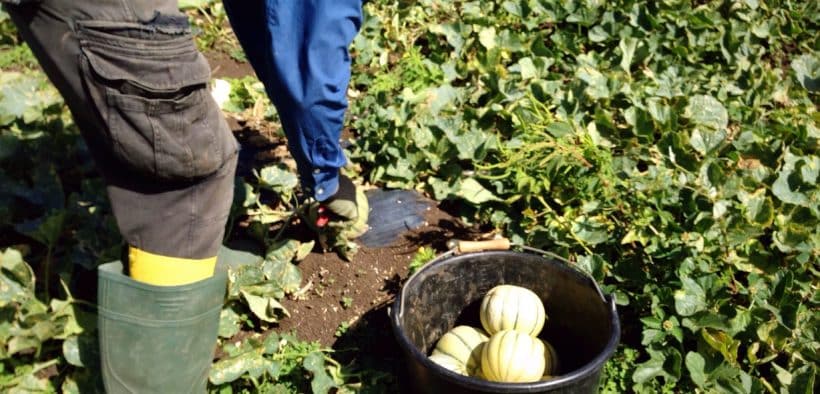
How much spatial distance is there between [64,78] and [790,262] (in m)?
2.17

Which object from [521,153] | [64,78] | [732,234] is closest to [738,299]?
[732,234]

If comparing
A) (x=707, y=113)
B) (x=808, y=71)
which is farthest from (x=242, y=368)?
(x=808, y=71)

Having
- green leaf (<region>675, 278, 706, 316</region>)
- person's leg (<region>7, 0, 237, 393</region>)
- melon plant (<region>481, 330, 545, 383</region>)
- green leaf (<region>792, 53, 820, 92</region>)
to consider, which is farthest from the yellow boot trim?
green leaf (<region>792, 53, 820, 92</region>)

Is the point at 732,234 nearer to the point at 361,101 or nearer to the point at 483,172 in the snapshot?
the point at 483,172

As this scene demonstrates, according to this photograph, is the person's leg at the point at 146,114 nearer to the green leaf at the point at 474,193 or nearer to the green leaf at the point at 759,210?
the green leaf at the point at 474,193

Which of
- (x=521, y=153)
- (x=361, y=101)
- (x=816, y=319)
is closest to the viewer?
(x=816, y=319)

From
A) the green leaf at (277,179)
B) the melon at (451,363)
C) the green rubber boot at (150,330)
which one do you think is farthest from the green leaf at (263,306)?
the melon at (451,363)

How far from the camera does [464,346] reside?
2477mm

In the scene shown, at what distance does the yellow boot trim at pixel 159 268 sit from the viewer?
89.7 inches

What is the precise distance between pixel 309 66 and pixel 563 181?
3.67 ft

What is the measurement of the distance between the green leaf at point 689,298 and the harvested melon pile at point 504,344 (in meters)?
0.39

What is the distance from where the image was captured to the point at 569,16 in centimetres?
395

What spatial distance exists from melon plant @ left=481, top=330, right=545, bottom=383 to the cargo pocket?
88 centimetres

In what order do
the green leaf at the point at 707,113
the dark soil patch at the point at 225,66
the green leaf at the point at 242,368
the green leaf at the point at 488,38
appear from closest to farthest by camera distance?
the green leaf at the point at 242,368
the green leaf at the point at 707,113
the green leaf at the point at 488,38
the dark soil patch at the point at 225,66
